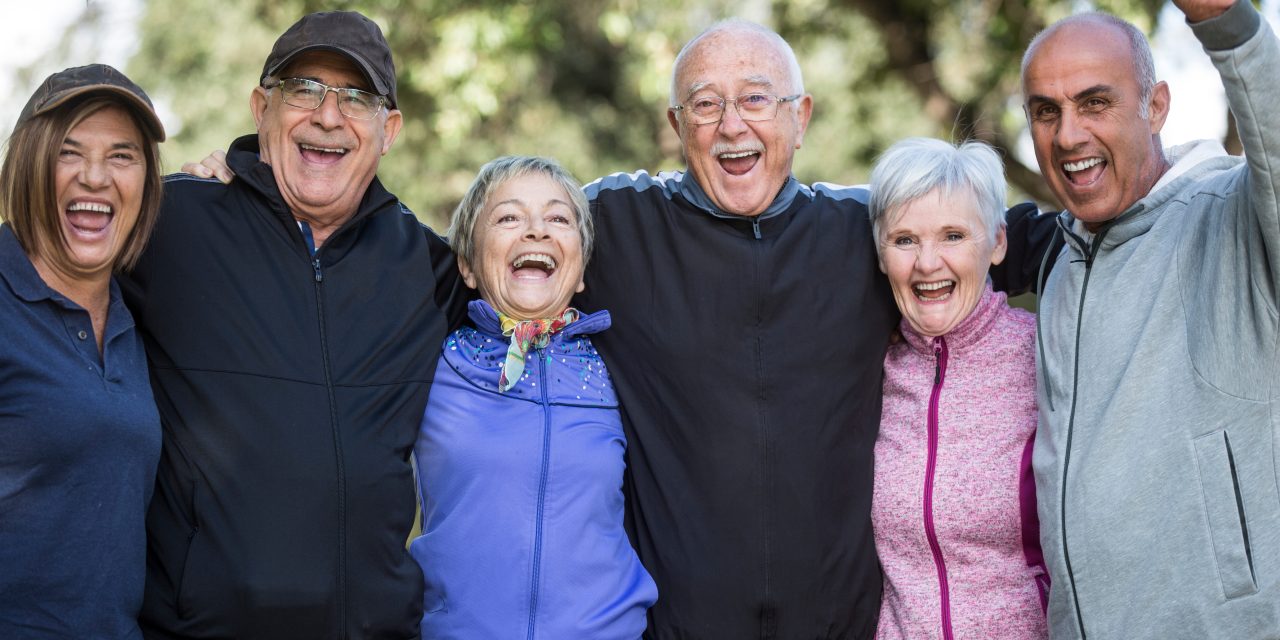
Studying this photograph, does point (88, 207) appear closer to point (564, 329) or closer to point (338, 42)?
point (338, 42)

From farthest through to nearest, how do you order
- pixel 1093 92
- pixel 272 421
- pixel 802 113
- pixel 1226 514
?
pixel 802 113 < pixel 1093 92 < pixel 272 421 < pixel 1226 514

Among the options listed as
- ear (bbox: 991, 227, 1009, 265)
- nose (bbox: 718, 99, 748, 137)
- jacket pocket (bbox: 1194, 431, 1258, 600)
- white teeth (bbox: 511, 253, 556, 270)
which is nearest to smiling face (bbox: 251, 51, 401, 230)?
white teeth (bbox: 511, 253, 556, 270)

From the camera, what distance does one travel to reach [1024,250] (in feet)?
12.0

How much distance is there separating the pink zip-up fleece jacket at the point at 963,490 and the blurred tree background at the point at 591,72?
91.8 inches

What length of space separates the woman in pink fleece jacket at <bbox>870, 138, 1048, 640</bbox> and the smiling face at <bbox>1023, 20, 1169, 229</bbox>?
328mm

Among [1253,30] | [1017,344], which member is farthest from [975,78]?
[1253,30]

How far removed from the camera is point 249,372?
296cm

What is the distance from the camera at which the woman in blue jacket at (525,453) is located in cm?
303

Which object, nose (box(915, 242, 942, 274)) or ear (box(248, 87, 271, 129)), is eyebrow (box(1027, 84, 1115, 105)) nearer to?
nose (box(915, 242, 942, 274))

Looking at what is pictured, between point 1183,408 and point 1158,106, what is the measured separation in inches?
36.8

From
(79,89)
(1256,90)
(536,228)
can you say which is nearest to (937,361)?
(1256,90)

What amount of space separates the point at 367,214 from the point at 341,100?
14.1 inches

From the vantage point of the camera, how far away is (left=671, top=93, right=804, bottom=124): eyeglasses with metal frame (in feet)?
11.8

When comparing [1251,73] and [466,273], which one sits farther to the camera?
[466,273]
